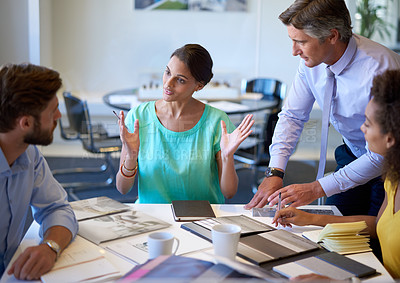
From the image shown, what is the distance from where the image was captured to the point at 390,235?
5.02ft

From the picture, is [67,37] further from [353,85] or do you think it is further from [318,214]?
[318,214]

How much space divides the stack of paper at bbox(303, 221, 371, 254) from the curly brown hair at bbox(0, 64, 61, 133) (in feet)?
3.11

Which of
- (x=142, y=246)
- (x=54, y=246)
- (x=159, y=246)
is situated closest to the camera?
(x=159, y=246)

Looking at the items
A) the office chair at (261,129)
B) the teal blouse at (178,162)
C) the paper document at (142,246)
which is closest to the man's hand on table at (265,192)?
the teal blouse at (178,162)

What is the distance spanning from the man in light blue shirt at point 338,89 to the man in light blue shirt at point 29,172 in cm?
75

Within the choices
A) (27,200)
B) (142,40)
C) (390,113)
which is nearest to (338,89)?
(390,113)

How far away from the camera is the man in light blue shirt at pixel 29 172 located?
1.42 m

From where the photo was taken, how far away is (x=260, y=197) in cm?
195

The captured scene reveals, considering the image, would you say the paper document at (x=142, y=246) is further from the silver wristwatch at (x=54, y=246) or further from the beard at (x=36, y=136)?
the beard at (x=36, y=136)

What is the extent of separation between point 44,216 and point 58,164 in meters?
2.91

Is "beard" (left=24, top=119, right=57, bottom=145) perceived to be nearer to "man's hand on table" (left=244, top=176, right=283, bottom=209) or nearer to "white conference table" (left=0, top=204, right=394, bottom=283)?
"white conference table" (left=0, top=204, right=394, bottom=283)

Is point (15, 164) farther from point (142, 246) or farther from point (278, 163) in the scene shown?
point (278, 163)

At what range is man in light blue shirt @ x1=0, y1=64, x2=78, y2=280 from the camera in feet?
4.65

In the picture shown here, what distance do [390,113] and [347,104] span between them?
0.68m
